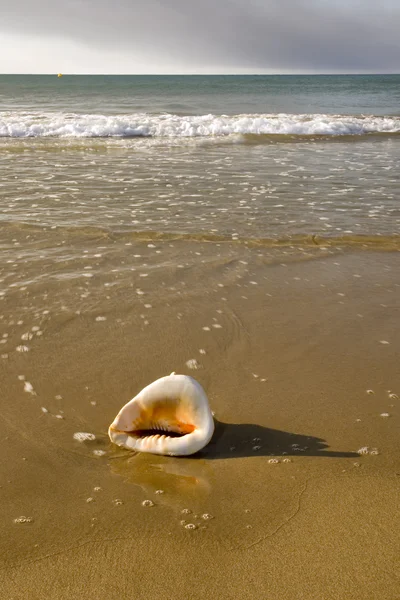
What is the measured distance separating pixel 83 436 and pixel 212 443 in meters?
0.74

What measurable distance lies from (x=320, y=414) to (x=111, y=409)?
4.22 feet

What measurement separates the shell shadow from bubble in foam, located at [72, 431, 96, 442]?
0.64m

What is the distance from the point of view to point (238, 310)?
4.94m

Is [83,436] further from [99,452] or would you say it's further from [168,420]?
[168,420]

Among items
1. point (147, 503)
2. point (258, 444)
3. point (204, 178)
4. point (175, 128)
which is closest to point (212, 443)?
point (258, 444)

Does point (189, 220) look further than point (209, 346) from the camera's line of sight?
Yes

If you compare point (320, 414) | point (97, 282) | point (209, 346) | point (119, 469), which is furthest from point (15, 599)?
point (97, 282)

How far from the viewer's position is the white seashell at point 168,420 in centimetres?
296

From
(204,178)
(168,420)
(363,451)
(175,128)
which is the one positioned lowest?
(363,451)

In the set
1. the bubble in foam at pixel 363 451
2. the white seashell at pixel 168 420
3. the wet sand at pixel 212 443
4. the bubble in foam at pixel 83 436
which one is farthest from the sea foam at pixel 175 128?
the bubble in foam at pixel 363 451

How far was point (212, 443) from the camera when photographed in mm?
3152

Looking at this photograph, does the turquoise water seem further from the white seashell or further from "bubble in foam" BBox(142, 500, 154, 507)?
"bubble in foam" BBox(142, 500, 154, 507)

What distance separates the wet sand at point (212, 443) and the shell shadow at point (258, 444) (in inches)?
0.4

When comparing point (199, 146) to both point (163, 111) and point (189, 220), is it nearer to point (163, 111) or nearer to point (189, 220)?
point (189, 220)
